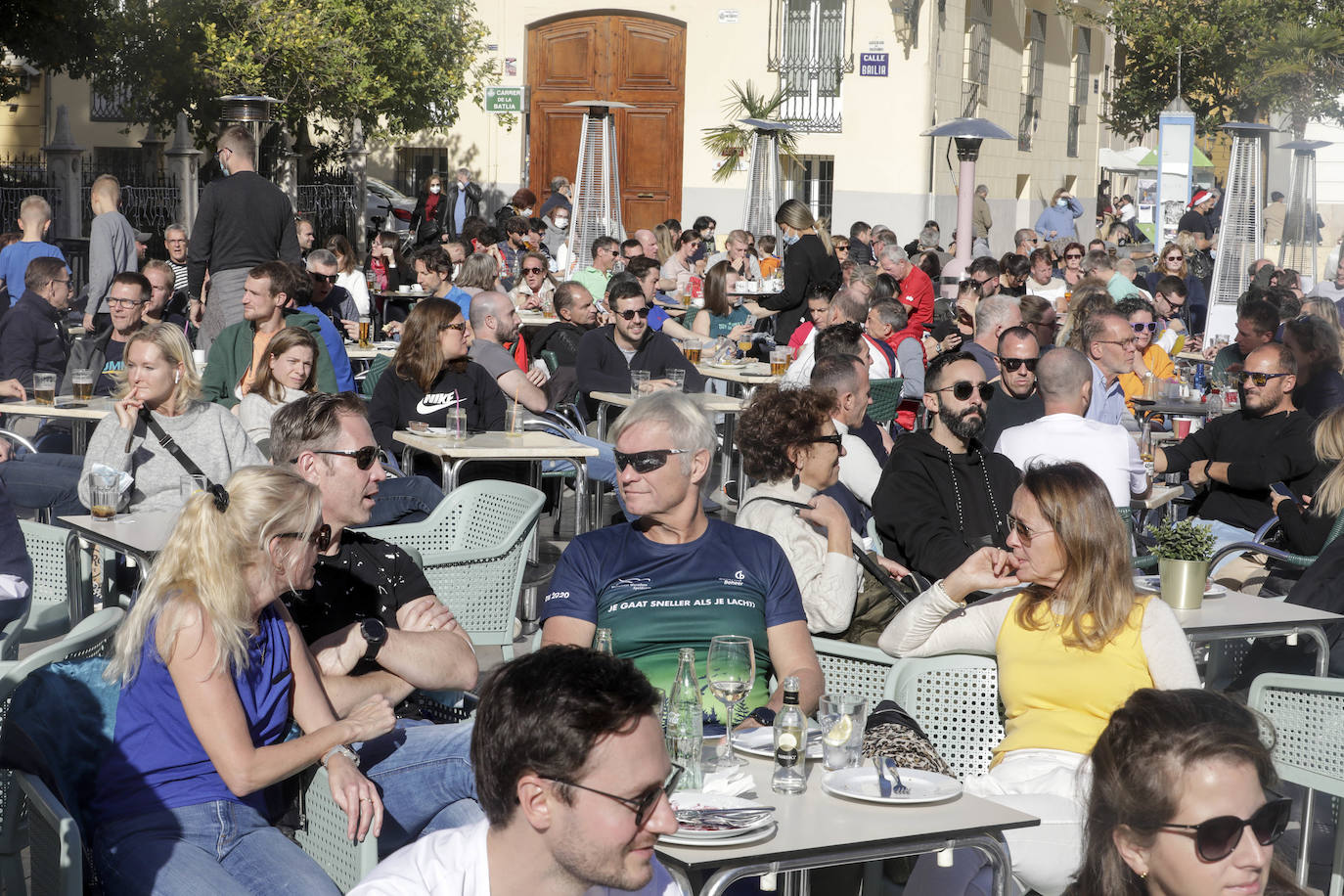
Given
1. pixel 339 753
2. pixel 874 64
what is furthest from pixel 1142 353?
pixel 874 64

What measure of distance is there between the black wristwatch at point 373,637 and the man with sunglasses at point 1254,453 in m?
4.23

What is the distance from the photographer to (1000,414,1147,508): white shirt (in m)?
5.96

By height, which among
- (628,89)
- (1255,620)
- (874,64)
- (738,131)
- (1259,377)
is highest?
(874,64)

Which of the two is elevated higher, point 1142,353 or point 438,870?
point 1142,353

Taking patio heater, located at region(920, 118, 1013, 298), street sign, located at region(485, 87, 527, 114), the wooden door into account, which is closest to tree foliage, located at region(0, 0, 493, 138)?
street sign, located at region(485, 87, 527, 114)

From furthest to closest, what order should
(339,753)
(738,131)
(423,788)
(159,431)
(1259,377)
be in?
1. (738,131)
2. (1259,377)
3. (159,431)
4. (423,788)
5. (339,753)

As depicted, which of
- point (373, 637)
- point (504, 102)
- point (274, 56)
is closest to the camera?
point (373, 637)

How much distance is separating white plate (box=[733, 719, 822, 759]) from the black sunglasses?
1.40m

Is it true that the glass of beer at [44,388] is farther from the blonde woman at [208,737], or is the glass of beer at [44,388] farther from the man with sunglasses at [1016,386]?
the blonde woman at [208,737]

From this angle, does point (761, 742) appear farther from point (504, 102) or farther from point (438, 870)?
point (504, 102)

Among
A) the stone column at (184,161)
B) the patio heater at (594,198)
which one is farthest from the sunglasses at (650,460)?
the stone column at (184,161)

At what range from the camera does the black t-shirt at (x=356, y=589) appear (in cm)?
391

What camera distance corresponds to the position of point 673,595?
13.2 feet

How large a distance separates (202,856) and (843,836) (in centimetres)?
125
